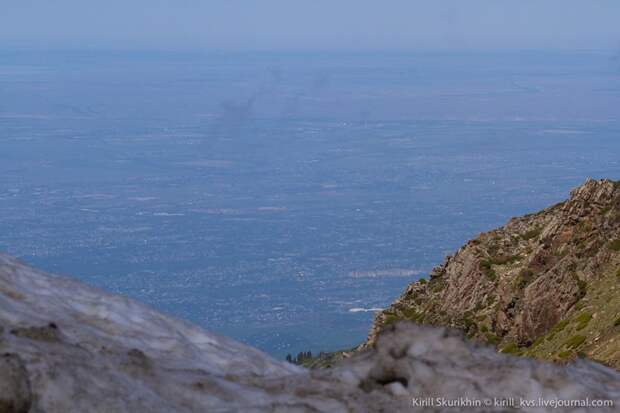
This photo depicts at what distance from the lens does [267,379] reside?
31.9ft

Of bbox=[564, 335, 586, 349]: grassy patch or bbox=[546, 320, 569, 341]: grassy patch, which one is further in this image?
bbox=[546, 320, 569, 341]: grassy patch

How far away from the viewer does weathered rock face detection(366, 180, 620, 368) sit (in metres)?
33.6

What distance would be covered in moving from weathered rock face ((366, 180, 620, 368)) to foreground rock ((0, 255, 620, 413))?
58.8 feet

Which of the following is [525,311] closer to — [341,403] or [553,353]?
[553,353]

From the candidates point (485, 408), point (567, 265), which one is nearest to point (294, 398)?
point (485, 408)

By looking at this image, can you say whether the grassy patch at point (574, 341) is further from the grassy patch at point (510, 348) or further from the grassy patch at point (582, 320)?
the grassy patch at point (510, 348)

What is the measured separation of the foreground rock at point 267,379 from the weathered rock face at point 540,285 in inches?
705

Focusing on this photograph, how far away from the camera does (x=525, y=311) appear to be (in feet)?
138

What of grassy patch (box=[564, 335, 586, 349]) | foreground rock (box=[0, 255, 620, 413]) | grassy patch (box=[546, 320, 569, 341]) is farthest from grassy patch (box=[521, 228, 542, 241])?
foreground rock (box=[0, 255, 620, 413])

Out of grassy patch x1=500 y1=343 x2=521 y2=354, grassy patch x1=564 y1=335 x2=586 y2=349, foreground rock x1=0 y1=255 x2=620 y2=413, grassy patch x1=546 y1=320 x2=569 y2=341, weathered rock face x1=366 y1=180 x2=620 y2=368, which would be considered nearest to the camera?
foreground rock x1=0 y1=255 x2=620 y2=413

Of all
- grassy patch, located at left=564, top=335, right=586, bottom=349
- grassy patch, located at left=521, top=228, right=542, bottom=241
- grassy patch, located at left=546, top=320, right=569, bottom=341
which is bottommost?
grassy patch, located at left=546, top=320, right=569, bottom=341

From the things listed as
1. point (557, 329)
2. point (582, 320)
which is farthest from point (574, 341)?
point (557, 329)

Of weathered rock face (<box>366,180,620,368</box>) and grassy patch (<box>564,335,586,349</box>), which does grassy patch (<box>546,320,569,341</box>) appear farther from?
grassy patch (<box>564,335,586,349</box>)

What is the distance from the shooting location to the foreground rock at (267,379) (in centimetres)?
797
